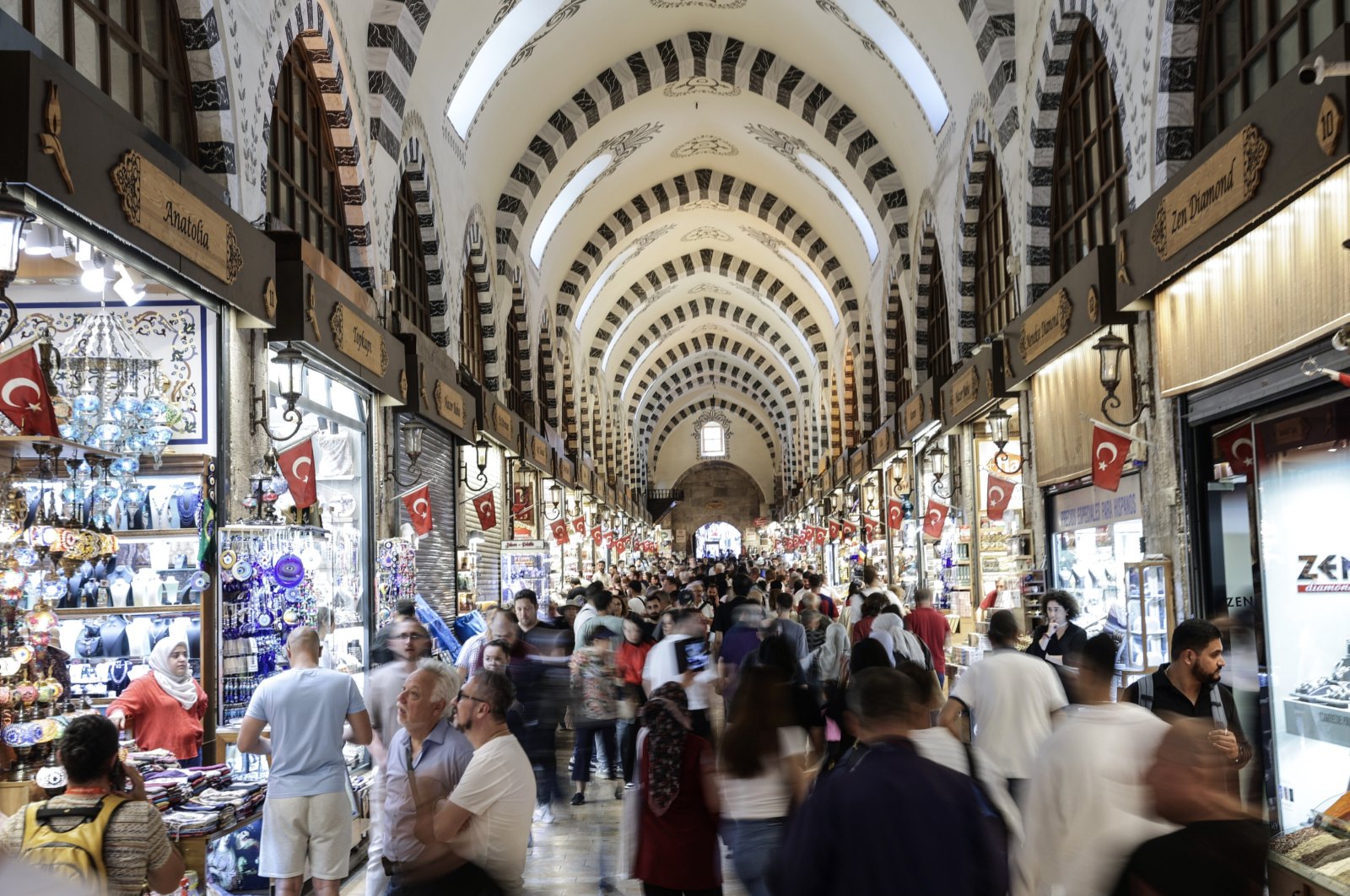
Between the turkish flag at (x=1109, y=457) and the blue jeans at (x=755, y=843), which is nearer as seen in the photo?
the blue jeans at (x=755, y=843)

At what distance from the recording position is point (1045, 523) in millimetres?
8992

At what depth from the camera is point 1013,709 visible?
4125mm

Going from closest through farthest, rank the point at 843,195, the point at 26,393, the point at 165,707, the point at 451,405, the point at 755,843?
the point at 755,843
the point at 26,393
the point at 165,707
the point at 451,405
the point at 843,195

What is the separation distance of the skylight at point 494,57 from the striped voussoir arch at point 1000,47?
14.2ft

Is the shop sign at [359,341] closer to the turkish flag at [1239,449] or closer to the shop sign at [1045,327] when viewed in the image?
the shop sign at [1045,327]

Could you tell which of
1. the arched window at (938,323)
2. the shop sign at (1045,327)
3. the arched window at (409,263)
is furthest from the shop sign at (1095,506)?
the arched window at (409,263)

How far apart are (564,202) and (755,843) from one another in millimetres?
14581

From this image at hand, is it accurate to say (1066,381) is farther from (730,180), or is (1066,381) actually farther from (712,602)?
(730,180)

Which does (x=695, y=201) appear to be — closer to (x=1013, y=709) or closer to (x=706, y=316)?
(x=706, y=316)

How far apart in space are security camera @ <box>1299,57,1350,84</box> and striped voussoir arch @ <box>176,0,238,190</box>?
15.3 ft

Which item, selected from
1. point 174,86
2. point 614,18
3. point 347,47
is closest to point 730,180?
point 614,18

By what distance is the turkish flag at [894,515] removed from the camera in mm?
15438

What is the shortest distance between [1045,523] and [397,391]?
16.0ft

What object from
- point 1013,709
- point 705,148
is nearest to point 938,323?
point 705,148
